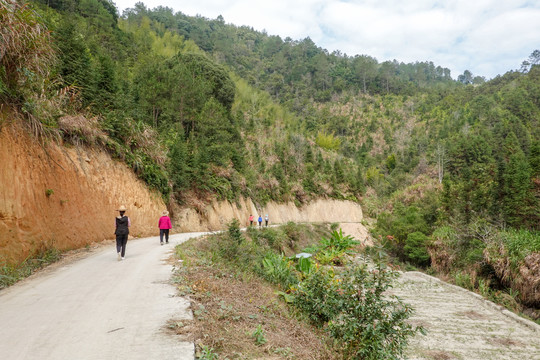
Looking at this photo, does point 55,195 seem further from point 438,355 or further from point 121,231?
point 438,355

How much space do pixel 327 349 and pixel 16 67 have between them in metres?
9.85

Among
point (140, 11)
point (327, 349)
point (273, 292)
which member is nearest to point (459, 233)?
point (273, 292)

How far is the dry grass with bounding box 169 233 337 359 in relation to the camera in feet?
13.9

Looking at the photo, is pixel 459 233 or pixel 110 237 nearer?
pixel 110 237

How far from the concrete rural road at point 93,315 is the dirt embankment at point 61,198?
1473 mm

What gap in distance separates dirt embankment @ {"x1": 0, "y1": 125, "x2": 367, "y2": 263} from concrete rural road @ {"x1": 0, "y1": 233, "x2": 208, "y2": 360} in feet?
4.83

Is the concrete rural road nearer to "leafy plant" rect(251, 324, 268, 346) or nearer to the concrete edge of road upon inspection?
"leafy plant" rect(251, 324, 268, 346)

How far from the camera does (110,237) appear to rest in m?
13.0

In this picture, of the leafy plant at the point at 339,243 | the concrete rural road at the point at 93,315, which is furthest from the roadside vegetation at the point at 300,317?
the leafy plant at the point at 339,243

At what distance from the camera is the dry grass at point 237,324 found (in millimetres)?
4230

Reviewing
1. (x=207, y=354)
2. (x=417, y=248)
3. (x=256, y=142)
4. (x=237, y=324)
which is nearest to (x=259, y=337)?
(x=237, y=324)

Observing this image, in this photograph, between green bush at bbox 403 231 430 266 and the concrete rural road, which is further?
green bush at bbox 403 231 430 266

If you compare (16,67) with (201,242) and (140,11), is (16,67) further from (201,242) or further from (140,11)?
(140,11)

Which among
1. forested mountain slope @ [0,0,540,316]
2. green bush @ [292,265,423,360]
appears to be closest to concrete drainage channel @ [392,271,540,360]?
green bush @ [292,265,423,360]
